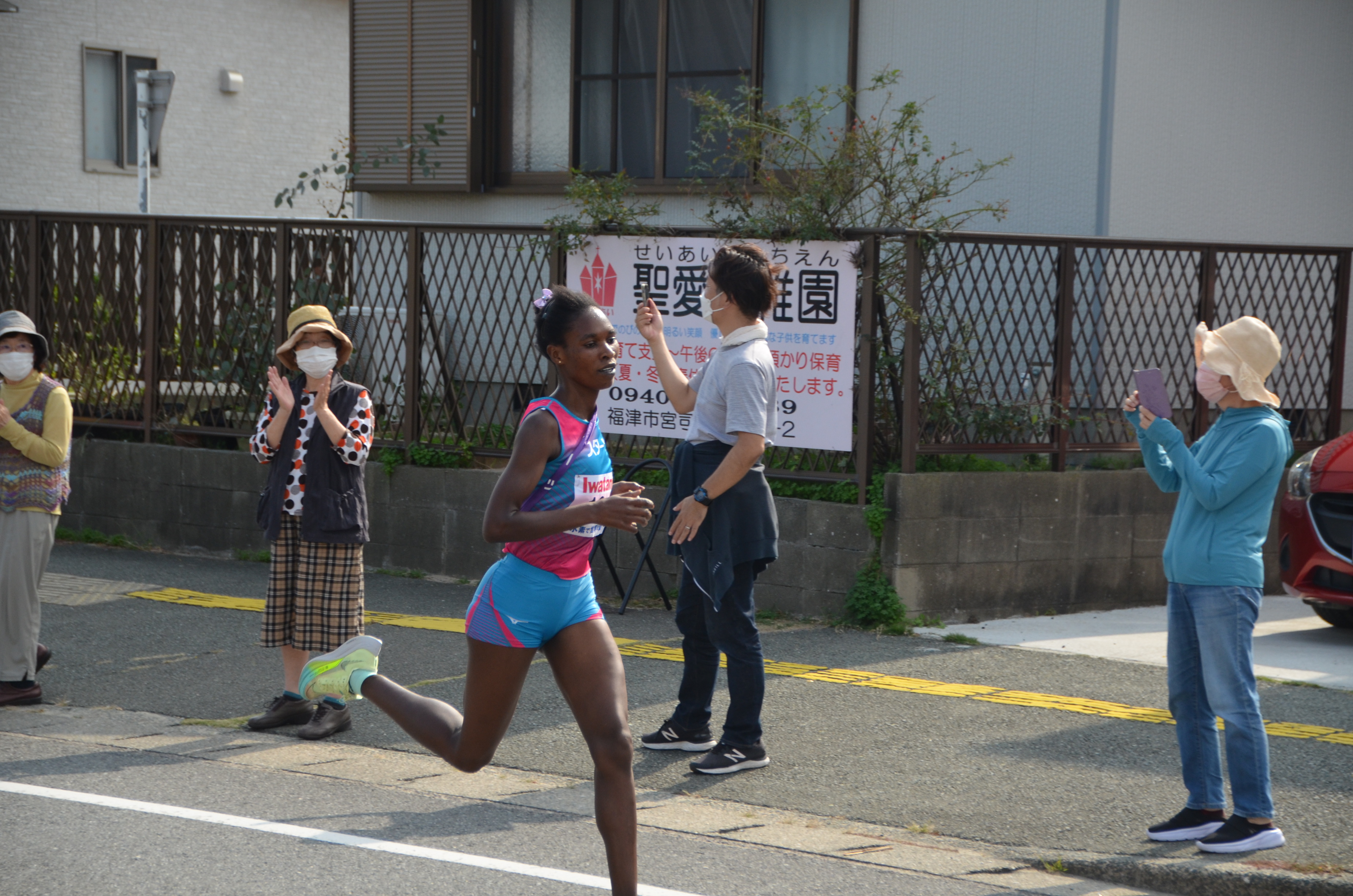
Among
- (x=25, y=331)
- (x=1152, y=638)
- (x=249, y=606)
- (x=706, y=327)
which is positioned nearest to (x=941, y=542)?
(x=1152, y=638)

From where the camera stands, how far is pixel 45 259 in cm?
1252

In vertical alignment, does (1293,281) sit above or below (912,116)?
below

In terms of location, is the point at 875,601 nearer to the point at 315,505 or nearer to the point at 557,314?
the point at 315,505

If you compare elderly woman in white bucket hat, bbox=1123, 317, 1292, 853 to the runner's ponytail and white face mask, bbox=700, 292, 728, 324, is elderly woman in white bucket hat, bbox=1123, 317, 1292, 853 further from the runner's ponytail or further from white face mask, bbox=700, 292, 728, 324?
the runner's ponytail

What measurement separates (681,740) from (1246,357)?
2.74 meters

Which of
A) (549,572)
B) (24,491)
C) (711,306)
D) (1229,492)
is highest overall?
(711,306)

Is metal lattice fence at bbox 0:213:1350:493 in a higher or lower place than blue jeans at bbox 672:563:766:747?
higher

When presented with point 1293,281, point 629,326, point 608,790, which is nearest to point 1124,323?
point 1293,281

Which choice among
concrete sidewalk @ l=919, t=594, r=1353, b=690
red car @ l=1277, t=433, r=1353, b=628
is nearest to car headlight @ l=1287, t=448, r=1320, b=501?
red car @ l=1277, t=433, r=1353, b=628

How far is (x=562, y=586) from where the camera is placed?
14.0ft

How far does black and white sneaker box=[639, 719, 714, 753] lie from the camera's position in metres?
6.26

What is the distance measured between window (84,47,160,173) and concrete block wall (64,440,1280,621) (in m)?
11.2

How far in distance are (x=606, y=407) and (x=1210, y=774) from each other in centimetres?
542

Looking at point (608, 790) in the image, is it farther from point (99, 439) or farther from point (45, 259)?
point (45, 259)
